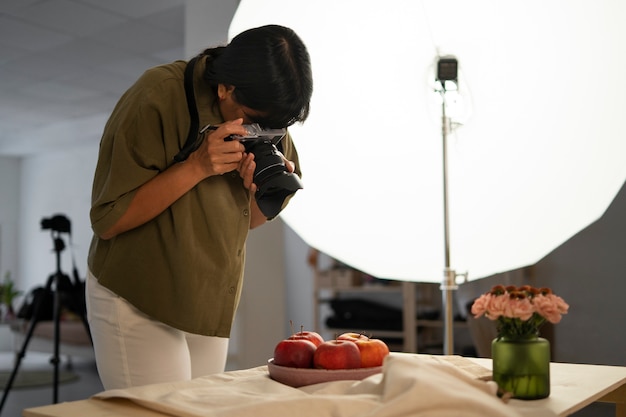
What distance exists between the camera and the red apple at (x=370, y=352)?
39.1 inches

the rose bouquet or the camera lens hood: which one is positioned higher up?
→ the camera lens hood

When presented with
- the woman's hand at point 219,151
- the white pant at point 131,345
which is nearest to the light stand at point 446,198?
the woman's hand at point 219,151

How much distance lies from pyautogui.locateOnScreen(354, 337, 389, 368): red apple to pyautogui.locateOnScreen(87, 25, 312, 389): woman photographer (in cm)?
28

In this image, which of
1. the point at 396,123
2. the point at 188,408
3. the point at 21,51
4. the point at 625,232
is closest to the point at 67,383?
the point at 21,51

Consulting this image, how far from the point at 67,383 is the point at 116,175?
3924mm

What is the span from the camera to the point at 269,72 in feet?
3.59

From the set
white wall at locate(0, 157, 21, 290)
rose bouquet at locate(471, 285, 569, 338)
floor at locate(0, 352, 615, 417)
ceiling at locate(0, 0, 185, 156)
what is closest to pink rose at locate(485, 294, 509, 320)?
rose bouquet at locate(471, 285, 569, 338)

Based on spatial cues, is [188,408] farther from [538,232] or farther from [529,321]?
[538,232]

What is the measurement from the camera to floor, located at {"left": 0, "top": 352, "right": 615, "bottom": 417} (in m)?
2.80

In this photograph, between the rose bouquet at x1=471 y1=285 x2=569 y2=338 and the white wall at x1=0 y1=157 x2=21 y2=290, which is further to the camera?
the white wall at x1=0 y1=157 x2=21 y2=290

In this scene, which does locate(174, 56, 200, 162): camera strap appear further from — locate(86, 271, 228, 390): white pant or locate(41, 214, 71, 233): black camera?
locate(41, 214, 71, 233): black camera

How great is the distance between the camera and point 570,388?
103 centimetres

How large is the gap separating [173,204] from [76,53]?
3614 mm

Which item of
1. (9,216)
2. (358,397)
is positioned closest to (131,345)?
(358,397)
